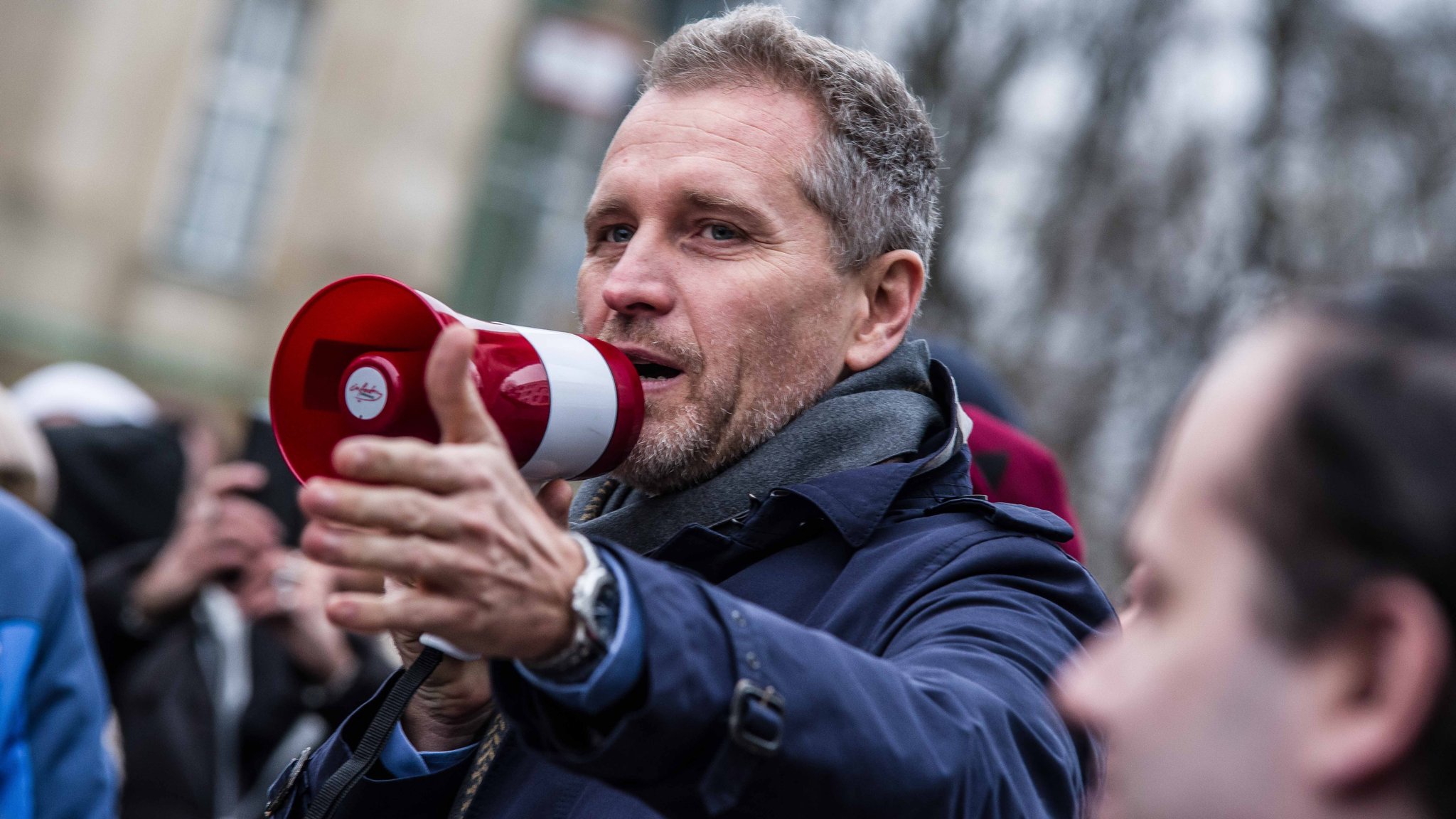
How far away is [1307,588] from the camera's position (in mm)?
944

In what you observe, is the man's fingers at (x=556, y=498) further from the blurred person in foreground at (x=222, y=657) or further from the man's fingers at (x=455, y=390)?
the blurred person in foreground at (x=222, y=657)

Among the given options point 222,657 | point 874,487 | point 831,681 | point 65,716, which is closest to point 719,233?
point 874,487

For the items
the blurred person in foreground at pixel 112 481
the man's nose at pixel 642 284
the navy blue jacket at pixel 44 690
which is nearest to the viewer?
the man's nose at pixel 642 284

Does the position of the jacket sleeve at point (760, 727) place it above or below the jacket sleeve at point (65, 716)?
above

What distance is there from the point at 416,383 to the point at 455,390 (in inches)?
18.1

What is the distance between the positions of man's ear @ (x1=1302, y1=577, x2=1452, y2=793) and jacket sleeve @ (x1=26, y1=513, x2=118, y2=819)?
8.95 ft

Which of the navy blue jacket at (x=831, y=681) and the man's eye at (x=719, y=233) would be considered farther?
the man's eye at (x=719, y=233)

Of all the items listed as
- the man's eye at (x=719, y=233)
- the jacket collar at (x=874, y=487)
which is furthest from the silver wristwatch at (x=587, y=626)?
the man's eye at (x=719, y=233)

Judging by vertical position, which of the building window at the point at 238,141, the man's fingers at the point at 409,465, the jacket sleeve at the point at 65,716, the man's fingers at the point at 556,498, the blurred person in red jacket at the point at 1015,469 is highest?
the man's fingers at the point at 409,465

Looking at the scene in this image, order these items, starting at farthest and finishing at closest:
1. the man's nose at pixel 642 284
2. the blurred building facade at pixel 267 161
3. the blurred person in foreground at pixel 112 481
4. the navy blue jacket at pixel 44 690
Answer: the blurred building facade at pixel 267 161, the blurred person in foreground at pixel 112 481, the navy blue jacket at pixel 44 690, the man's nose at pixel 642 284

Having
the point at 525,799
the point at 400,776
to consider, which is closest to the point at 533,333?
the point at 525,799

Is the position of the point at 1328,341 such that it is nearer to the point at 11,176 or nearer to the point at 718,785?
the point at 718,785

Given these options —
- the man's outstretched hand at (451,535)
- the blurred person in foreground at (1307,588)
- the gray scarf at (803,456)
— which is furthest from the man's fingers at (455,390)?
the gray scarf at (803,456)

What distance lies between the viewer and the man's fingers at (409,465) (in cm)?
122
